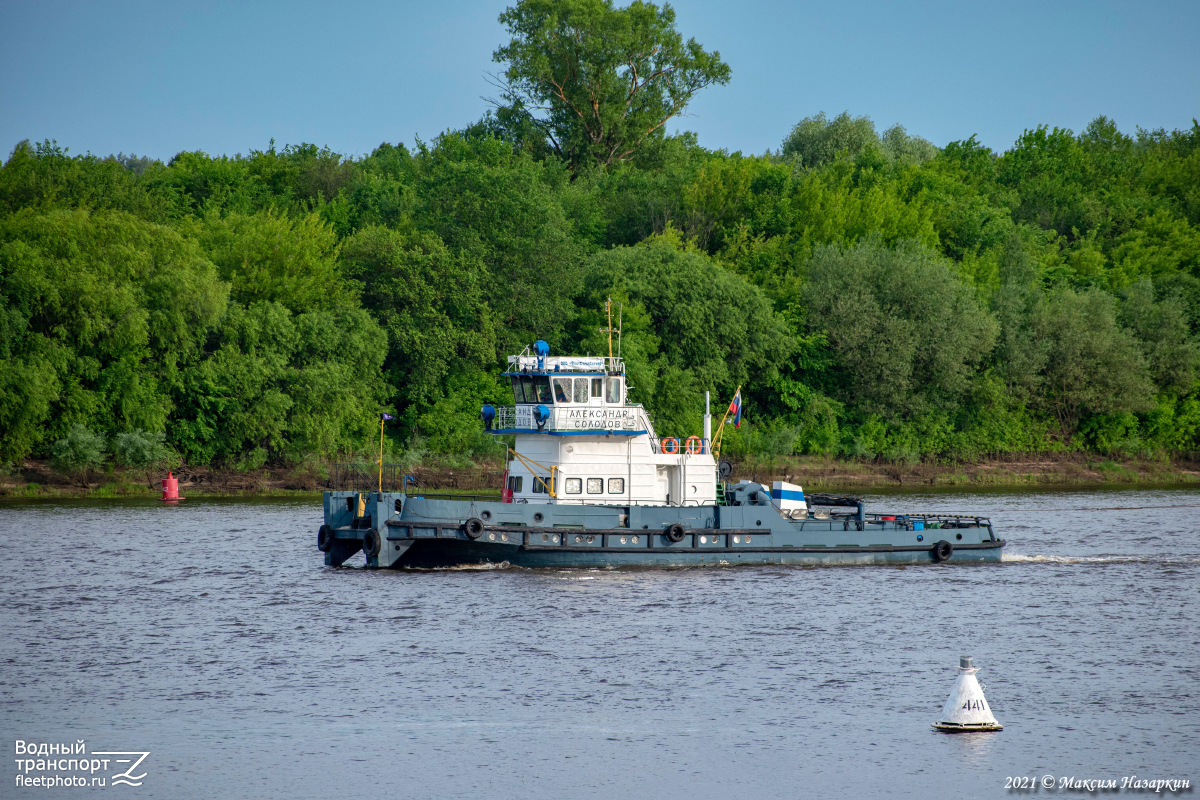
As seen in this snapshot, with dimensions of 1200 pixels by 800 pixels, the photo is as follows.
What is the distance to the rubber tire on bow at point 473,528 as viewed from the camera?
29.3 metres

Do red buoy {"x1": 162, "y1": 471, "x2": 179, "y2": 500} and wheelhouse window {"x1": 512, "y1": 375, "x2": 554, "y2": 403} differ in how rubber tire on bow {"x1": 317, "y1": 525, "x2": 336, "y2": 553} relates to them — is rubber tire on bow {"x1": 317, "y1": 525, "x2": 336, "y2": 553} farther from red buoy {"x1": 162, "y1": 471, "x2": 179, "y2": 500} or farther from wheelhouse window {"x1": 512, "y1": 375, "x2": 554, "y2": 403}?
red buoy {"x1": 162, "y1": 471, "x2": 179, "y2": 500}

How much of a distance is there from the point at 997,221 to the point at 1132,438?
17758mm

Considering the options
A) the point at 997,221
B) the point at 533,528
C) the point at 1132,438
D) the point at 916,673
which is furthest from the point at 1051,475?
the point at 916,673

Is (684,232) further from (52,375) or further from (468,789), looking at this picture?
(468,789)

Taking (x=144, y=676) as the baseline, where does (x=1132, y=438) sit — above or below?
above

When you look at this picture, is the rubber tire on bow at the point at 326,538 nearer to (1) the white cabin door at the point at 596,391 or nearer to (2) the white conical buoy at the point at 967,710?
(1) the white cabin door at the point at 596,391

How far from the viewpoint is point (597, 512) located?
30.4m

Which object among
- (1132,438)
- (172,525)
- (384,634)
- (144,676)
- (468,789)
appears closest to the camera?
(468,789)

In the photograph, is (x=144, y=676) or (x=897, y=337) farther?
(x=897, y=337)

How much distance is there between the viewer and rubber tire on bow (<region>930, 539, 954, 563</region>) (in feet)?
111

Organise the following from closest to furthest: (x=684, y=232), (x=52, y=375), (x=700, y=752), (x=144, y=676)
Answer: (x=700, y=752) < (x=144, y=676) < (x=52, y=375) < (x=684, y=232)

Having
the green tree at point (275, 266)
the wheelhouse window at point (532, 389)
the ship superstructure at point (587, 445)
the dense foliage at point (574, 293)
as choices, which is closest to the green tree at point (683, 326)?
the dense foliage at point (574, 293)

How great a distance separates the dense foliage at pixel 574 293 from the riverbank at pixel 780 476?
936 millimetres

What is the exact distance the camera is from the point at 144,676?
20.4m
